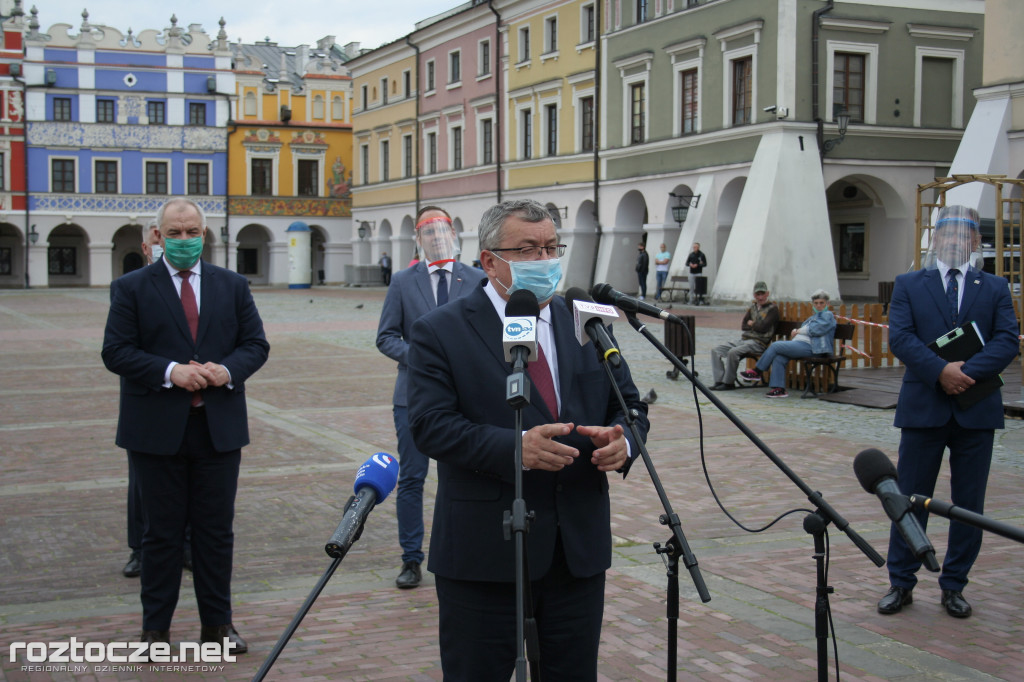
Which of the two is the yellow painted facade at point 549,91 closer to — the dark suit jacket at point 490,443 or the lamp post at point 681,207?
the lamp post at point 681,207

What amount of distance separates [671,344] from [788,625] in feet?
29.3

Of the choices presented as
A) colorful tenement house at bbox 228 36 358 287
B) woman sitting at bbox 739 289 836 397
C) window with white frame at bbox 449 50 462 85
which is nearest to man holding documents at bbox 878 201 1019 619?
woman sitting at bbox 739 289 836 397

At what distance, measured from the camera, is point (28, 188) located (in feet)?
185

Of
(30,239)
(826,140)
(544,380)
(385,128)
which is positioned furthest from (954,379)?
(30,239)

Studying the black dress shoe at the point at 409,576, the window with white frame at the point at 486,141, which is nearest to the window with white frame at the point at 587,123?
the window with white frame at the point at 486,141

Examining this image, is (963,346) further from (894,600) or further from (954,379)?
(894,600)

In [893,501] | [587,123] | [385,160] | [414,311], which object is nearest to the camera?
[893,501]

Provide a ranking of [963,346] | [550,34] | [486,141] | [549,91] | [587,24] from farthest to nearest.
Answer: [486,141] → [550,34] → [549,91] → [587,24] → [963,346]

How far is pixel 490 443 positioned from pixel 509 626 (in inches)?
21.9

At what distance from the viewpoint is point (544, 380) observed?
3.34m

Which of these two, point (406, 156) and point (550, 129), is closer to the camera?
point (550, 129)

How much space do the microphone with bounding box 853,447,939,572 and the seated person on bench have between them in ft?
39.9

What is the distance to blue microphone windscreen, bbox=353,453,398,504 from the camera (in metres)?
2.90

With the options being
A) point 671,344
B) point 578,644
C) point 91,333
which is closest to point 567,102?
point 91,333
